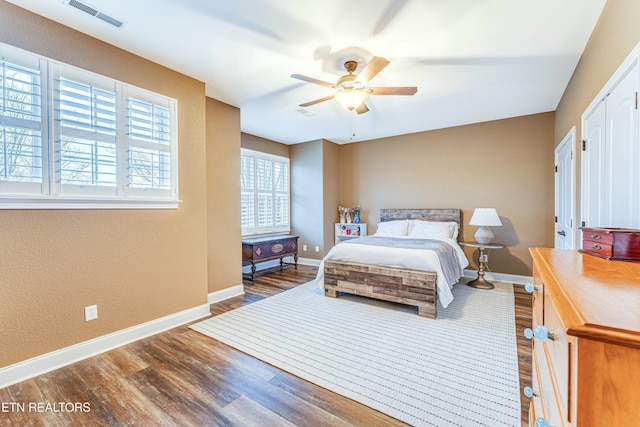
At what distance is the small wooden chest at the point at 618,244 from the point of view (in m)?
1.13

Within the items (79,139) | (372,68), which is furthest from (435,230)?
(79,139)

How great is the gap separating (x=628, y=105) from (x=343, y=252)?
2.84m

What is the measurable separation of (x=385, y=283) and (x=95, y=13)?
3.66 metres

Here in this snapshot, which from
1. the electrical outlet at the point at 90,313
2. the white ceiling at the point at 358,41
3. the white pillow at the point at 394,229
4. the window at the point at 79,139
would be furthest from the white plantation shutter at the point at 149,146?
the white pillow at the point at 394,229

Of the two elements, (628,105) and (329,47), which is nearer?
(628,105)

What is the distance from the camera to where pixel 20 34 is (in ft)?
6.61

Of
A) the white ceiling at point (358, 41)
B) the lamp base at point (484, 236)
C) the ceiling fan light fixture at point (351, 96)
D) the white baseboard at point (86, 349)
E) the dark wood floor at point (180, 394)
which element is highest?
the white ceiling at point (358, 41)

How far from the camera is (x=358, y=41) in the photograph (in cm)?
238

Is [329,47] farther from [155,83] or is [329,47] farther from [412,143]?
[412,143]

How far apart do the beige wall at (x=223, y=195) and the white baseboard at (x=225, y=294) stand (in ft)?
0.17

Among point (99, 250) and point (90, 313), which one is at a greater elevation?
point (99, 250)

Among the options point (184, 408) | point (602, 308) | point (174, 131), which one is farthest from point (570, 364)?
point (174, 131)

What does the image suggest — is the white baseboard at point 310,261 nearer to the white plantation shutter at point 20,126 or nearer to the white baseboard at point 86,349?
the white baseboard at point 86,349

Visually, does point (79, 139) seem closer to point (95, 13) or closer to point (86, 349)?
point (95, 13)
